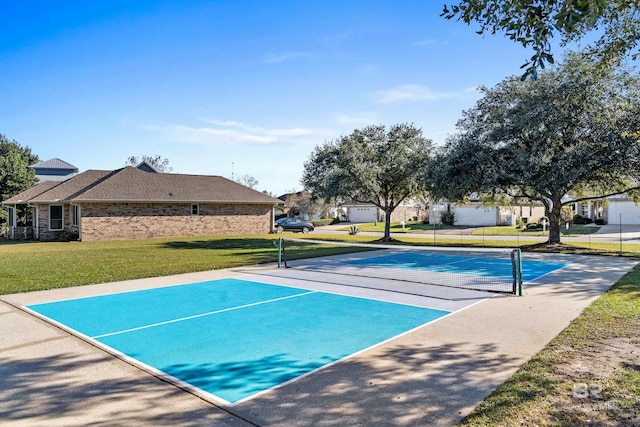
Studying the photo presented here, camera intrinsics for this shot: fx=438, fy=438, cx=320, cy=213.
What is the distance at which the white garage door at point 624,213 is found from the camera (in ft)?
140

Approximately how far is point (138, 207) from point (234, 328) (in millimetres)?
26061

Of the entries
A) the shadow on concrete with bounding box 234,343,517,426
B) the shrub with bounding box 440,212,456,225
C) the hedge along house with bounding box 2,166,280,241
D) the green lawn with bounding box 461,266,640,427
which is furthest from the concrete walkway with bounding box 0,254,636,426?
the shrub with bounding box 440,212,456,225

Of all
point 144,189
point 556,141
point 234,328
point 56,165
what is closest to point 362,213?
point 144,189

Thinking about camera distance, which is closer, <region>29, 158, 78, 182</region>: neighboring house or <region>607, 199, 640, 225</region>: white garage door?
<region>607, 199, 640, 225</region>: white garage door

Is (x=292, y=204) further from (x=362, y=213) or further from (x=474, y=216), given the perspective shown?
(x=474, y=216)

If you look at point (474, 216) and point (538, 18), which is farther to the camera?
point (474, 216)

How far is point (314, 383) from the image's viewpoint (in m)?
5.13

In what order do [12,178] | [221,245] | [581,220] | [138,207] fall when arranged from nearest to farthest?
1. [221,245]
2. [138,207]
3. [12,178]
4. [581,220]

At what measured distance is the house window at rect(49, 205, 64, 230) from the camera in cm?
3058

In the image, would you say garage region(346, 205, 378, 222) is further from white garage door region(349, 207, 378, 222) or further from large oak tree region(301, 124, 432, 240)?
large oak tree region(301, 124, 432, 240)

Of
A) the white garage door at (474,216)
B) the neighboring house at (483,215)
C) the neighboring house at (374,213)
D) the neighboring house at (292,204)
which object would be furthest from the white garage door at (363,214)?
the white garage door at (474,216)

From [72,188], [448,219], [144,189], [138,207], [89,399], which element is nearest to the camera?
[89,399]

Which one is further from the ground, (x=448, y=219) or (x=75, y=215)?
(x=75, y=215)

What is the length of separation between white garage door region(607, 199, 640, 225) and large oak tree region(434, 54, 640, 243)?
83.5ft
